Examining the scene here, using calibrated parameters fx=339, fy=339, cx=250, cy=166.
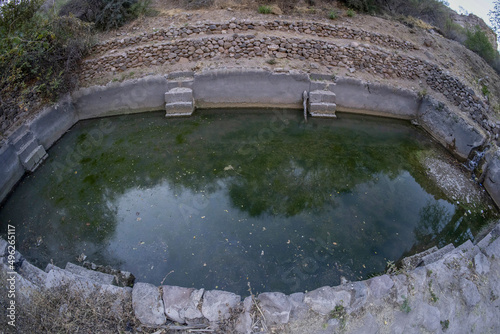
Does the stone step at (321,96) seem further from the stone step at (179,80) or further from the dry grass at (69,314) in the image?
the dry grass at (69,314)

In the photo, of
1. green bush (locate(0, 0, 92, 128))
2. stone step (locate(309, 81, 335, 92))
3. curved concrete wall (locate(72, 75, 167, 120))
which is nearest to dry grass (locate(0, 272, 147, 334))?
green bush (locate(0, 0, 92, 128))

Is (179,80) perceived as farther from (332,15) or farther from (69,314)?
(69,314)

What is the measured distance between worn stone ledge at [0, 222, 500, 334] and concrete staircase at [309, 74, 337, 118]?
5259mm

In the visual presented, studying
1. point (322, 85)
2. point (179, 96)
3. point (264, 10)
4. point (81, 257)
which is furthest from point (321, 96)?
point (81, 257)

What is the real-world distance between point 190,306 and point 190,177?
3.43 m

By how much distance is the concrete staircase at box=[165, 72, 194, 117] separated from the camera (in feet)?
28.7

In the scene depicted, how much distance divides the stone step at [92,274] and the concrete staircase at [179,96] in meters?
4.72

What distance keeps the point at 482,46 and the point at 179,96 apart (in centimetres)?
961

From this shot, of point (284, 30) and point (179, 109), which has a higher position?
point (284, 30)

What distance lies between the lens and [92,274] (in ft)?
16.1

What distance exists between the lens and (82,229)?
6000 millimetres

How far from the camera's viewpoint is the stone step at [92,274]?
4793 millimetres

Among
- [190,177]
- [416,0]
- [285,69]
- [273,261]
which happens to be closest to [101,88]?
[190,177]

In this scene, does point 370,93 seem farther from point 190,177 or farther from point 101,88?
point 101,88
